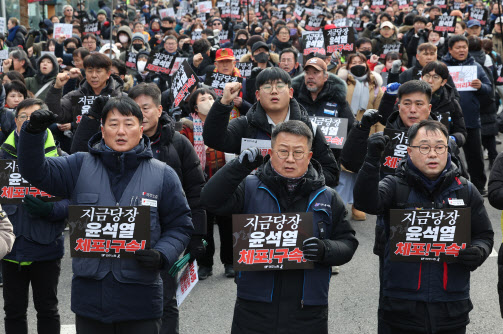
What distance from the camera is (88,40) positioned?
13.3 m

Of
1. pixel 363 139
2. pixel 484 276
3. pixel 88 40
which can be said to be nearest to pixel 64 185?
pixel 363 139

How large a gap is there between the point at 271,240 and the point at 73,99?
4.07 metres

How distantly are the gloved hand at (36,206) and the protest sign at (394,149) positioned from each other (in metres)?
2.44

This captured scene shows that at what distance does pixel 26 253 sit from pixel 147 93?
4.40ft

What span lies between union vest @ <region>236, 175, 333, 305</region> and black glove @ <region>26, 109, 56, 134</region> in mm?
1104

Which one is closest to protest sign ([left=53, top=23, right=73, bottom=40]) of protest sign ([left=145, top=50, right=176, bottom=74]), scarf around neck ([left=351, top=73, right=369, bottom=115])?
protest sign ([left=145, top=50, right=176, bottom=74])

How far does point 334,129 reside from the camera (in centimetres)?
663

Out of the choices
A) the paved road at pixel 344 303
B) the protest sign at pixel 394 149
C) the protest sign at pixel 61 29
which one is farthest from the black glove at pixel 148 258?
the protest sign at pixel 61 29

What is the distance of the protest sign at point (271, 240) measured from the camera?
3.79m

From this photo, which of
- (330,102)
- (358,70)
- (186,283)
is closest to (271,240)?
(186,283)

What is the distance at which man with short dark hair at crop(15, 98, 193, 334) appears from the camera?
12.2 feet

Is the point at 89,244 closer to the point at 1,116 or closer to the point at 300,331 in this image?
the point at 300,331

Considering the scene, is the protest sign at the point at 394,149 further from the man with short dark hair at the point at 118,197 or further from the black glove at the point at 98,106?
the black glove at the point at 98,106

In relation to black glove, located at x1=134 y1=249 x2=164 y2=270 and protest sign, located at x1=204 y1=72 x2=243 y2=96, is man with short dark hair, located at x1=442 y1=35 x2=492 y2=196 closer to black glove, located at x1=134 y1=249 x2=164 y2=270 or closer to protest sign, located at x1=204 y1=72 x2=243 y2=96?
protest sign, located at x1=204 y1=72 x2=243 y2=96
